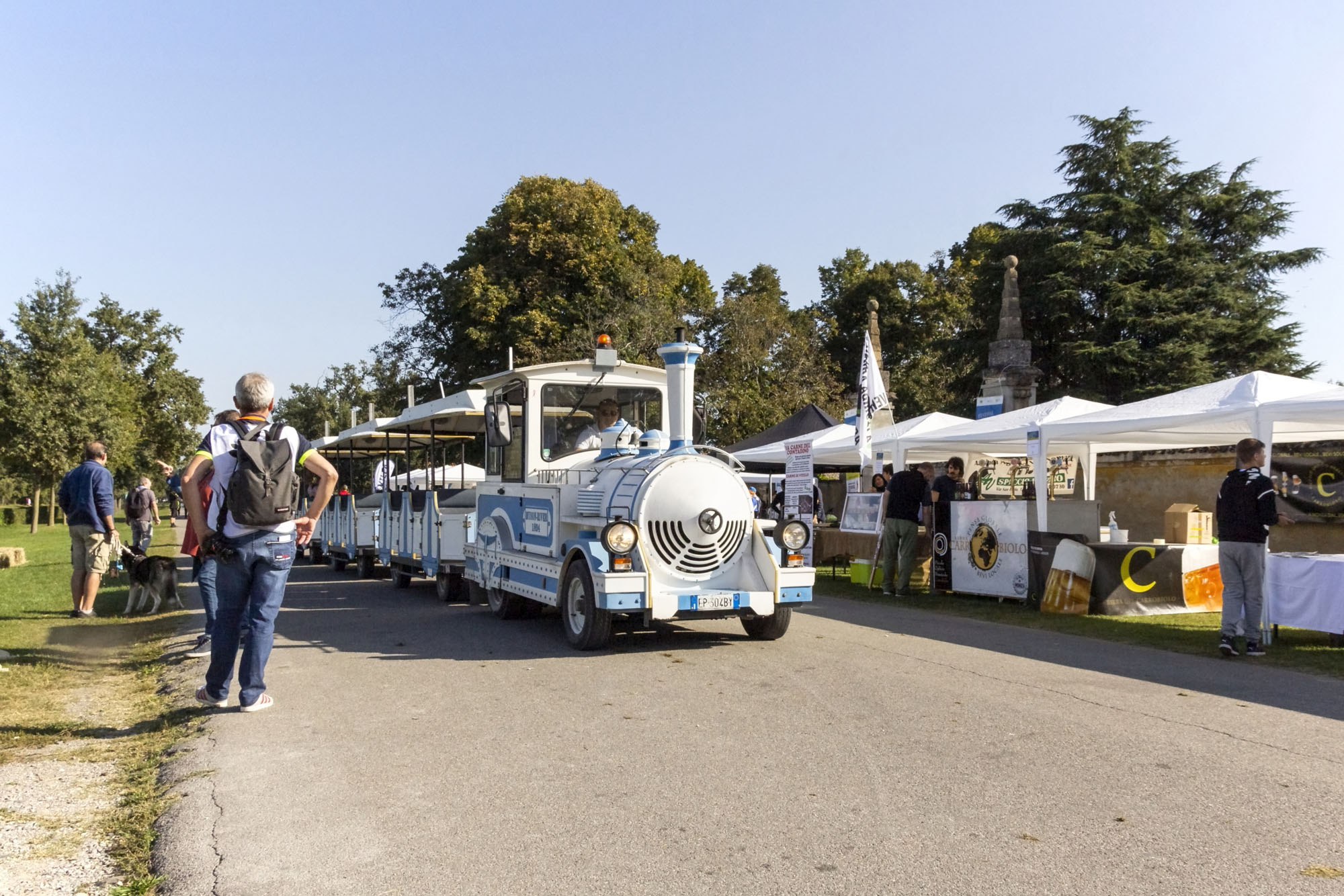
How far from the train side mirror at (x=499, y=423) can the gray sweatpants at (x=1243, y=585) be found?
6.33 m

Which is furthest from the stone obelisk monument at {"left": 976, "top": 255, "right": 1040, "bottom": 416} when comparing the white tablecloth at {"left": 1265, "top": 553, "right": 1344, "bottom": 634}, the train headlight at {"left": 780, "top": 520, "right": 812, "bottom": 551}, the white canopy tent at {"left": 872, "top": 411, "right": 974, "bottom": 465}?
the train headlight at {"left": 780, "top": 520, "right": 812, "bottom": 551}

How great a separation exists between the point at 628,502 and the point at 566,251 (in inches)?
978

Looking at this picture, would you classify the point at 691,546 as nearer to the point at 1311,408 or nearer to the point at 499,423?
the point at 499,423

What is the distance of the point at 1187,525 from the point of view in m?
13.1

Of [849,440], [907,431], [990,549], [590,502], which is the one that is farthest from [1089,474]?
[590,502]

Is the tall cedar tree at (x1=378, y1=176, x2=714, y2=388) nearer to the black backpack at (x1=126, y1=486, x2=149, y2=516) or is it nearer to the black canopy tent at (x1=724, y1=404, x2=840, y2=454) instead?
the black canopy tent at (x1=724, y1=404, x2=840, y2=454)

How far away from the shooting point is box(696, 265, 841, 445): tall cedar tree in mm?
32719

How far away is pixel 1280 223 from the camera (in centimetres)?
3375

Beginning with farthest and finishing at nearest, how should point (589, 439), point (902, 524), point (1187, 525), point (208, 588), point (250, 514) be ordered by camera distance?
point (902, 524) < point (1187, 525) < point (589, 439) < point (208, 588) < point (250, 514)

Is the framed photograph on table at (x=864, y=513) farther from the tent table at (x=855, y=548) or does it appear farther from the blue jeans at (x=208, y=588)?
the blue jeans at (x=208, y=588)

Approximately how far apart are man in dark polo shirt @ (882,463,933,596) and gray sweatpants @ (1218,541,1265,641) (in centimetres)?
518

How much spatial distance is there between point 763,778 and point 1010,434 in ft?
35.3

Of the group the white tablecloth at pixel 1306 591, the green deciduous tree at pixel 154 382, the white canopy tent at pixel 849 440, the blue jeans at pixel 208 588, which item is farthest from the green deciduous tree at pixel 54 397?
the white tablecloth at pixel 1306 591

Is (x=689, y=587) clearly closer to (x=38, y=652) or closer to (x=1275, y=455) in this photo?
(x=38, y=652)
